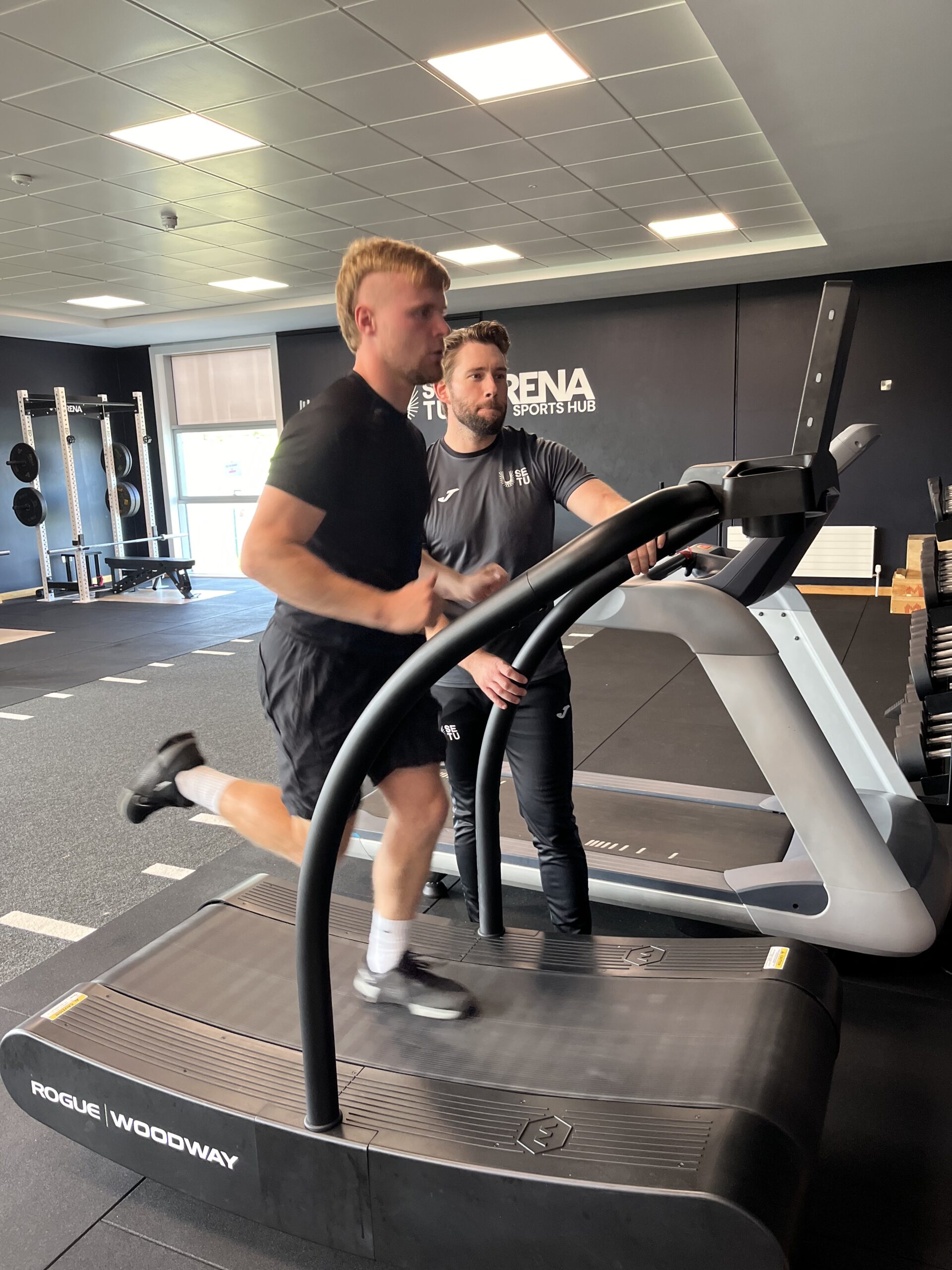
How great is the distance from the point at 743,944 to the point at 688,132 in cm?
399

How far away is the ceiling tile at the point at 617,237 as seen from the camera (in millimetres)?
6184

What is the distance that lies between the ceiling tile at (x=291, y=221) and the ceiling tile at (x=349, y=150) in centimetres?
83

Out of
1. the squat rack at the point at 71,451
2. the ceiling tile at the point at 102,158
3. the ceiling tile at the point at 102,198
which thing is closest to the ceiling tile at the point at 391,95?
the ceiling tile at the point at 102,158

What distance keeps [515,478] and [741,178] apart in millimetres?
3916

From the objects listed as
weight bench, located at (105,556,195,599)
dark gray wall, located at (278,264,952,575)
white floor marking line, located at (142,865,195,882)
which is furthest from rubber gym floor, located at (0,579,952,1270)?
weight bench, located at (105,556,195,599)

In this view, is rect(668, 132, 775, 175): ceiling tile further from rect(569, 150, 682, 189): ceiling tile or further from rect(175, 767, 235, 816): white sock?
rect(175, 767, 235, 816): white sock

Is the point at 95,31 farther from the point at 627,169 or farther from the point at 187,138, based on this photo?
the point at 627,169

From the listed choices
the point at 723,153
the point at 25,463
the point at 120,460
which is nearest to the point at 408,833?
the point at 723,153

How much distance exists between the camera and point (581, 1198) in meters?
1.21

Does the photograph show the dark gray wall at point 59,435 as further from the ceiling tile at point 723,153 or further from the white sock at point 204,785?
the white sock at point 204,785

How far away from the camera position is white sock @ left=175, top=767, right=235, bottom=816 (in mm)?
1874

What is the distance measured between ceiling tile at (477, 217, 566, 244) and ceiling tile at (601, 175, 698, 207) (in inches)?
25.2

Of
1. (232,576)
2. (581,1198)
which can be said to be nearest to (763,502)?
(581,1198)

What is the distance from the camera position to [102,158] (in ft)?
14.7
